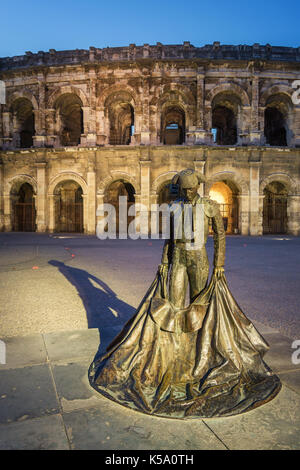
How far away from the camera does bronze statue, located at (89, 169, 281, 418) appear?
2420 mm

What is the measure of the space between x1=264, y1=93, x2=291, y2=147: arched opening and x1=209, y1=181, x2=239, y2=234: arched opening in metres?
4.44

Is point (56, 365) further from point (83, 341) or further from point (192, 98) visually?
point (192, 98)

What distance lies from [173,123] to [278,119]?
712 cm

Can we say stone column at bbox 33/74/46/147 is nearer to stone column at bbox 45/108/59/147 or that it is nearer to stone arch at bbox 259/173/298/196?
stone column at bbox 45/108/59/147

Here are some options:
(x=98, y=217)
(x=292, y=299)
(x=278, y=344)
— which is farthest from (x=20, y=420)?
(x=98, y=217)

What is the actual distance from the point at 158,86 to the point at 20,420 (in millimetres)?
18638

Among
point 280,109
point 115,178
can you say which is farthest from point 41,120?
point 280,109

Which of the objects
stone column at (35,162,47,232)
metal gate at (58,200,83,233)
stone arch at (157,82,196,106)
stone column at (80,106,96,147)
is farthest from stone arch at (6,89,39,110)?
stone arch at (157,82,196,106)

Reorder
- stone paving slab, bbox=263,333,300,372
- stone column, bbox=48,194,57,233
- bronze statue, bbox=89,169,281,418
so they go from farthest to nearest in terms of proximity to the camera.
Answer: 1. stone column, bbox=48,194,57,233
2. stone paving slab, bbox=263,333,300,372
3. bronze statue, bbox=89,169,281,418

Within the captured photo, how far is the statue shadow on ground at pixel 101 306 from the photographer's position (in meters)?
→ 3.95

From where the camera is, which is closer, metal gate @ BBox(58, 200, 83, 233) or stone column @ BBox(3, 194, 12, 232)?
stone column @ BBox(3, 194, 12, 232)

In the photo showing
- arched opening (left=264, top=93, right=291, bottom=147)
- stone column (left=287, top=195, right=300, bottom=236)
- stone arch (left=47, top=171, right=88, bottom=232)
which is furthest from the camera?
arched opening (left=264, top=93, right=291, bottom=147)

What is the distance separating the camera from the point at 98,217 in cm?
1842

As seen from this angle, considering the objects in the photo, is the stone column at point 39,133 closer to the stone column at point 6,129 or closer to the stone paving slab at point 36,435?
the stone column at point 6,129
